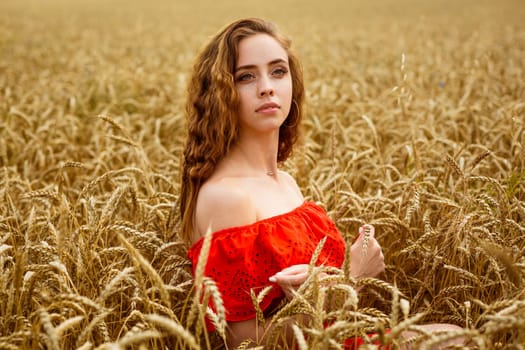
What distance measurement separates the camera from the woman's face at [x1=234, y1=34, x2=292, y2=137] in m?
1.93

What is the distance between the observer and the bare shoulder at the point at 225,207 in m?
1.75

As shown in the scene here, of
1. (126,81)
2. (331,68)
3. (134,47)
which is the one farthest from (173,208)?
(134,47)

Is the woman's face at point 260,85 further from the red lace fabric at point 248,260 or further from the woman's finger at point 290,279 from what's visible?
the woman's finger at point 290,279

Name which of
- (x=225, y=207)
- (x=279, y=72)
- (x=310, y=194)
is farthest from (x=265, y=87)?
(x=310, y=194)

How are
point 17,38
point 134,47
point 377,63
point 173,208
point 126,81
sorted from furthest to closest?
point 17,38
point 134,47
point 377,63
point 126,81
point 173,208

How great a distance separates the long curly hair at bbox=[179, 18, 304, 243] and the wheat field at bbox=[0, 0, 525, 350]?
0.27 metres

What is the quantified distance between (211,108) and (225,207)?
0.43 m

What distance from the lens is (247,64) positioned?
194 centimetres

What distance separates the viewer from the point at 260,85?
1.93 metres

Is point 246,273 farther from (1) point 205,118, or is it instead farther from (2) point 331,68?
(2) point 331,68

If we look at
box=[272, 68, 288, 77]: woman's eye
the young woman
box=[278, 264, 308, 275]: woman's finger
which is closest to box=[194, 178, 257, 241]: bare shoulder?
the young woman

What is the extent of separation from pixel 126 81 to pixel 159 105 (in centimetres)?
84

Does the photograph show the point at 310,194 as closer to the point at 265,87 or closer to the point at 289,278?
the point at 265,87

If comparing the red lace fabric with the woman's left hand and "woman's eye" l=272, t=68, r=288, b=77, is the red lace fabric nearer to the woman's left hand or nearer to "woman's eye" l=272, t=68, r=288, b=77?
the woman's left hand
